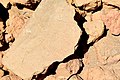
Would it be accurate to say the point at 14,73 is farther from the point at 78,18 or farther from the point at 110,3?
the point at 110,3

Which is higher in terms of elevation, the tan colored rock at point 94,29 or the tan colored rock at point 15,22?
the tan colored rock at point 15,22

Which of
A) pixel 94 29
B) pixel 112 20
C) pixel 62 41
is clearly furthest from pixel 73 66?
pixel 112 20

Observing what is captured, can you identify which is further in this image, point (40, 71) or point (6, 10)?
point (6, 10)

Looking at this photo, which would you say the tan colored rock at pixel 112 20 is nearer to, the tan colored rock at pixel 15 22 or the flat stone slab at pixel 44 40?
the flat stone slab at pixel 44 40

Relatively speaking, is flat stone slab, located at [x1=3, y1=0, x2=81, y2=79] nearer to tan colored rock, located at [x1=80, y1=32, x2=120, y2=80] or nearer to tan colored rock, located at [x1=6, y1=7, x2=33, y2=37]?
tan colored rock, located at [x1=6, y1=7, x2=33, y2=37]

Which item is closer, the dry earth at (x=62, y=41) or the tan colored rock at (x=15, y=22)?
the dry earth at (x=62, y=41)

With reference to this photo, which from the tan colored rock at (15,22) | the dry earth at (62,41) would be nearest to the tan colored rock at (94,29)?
the dry earth at (62,41)

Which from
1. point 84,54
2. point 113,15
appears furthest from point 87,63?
point 113,15

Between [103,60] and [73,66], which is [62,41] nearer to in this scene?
[73,66]
